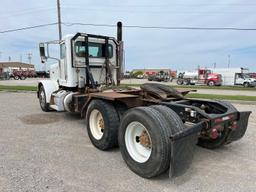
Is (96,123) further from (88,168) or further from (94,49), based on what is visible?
(94,49)

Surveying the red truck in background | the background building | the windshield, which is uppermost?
the windshield

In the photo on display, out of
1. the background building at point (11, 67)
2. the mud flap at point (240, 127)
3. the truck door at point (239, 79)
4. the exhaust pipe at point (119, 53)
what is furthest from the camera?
the background building at point (11, 67)

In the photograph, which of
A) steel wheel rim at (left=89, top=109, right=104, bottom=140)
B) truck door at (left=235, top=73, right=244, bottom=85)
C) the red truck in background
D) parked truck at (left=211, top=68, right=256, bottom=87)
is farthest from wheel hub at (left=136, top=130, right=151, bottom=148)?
truck door at (left=235, top=73, right=244, bottom=85)

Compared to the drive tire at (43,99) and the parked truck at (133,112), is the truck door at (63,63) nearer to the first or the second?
the parked truck at (133,112)

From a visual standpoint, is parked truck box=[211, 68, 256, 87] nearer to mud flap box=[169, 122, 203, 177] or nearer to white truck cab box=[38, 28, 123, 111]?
white truck cab box=[38, 28, 123, 111]

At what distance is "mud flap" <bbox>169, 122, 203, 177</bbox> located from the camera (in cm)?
291

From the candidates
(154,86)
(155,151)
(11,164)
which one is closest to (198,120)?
(155,151)

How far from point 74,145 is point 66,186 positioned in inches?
66.1

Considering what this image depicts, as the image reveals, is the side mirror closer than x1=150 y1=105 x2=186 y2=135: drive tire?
No

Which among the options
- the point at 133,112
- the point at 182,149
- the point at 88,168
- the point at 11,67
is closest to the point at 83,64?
the point at 133,112

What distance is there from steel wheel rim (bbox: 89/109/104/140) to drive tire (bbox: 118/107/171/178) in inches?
40.7

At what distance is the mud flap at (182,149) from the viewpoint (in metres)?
2.91

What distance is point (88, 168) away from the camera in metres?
3.63

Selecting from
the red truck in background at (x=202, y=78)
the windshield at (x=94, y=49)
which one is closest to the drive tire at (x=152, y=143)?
the windshield at (x=94, y=49)
